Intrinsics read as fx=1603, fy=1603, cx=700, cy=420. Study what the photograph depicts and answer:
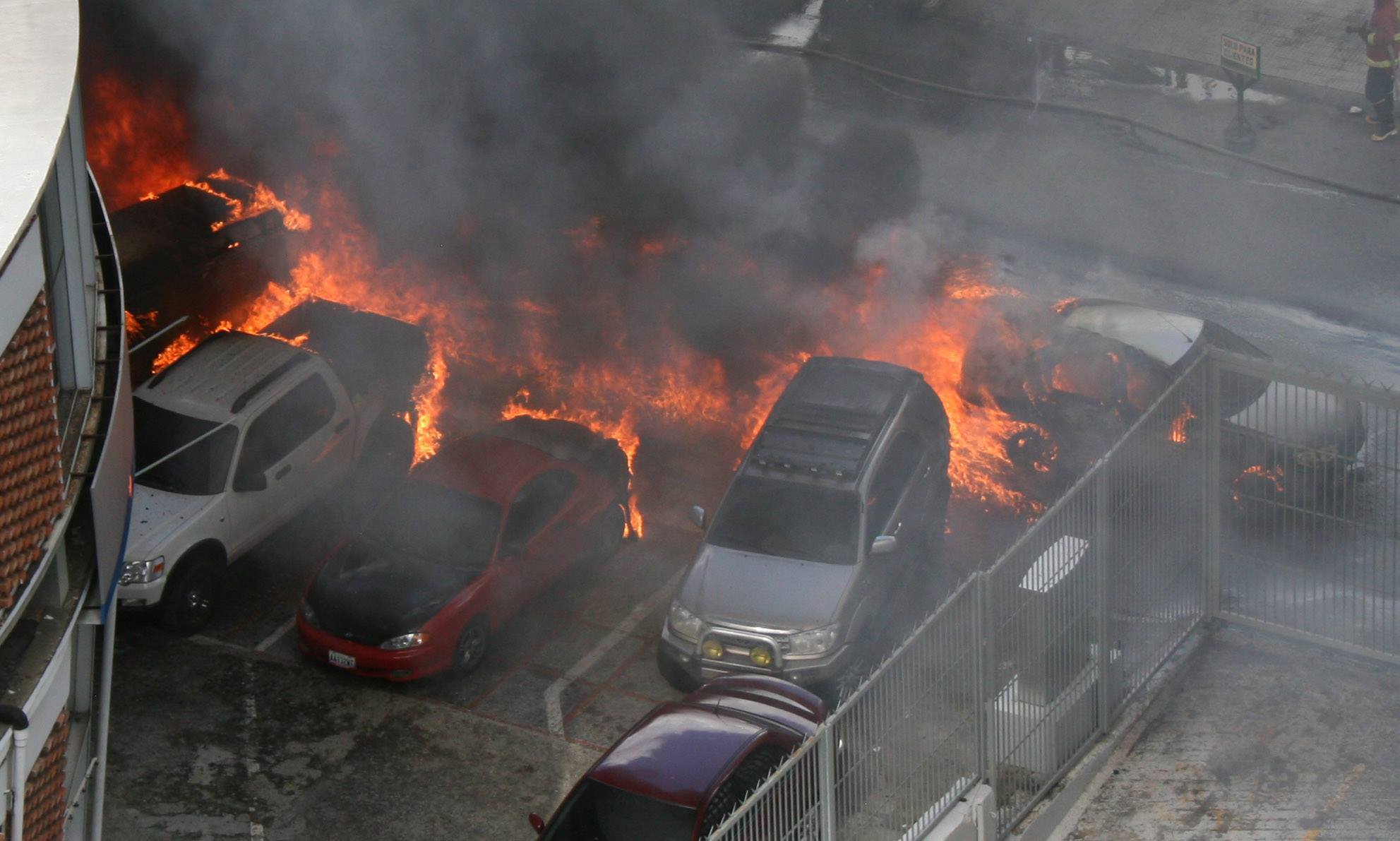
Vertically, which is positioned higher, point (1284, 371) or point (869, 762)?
point (1284, 371)

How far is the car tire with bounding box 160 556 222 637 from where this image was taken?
11.3 meters

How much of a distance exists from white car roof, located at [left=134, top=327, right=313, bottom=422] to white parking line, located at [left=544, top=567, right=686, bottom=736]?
3287mm

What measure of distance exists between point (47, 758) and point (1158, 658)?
4878mm

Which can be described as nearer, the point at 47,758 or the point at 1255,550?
the point at 47,758

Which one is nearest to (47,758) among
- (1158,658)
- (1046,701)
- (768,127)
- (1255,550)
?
(1046,701)

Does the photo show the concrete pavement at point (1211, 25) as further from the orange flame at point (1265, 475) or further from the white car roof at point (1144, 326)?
the orange flame at point (1265, 475)

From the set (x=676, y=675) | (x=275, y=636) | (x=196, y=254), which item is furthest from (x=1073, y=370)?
(x=196, y=254)

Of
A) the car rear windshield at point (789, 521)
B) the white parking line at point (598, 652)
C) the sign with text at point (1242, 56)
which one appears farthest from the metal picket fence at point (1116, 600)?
the sign with text at point (1242, 56)

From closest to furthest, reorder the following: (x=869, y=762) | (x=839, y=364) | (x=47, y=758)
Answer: (x=869, y=762) < (x=47, y=758) < (x=839, y=364)

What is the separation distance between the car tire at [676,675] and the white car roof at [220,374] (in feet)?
12.8

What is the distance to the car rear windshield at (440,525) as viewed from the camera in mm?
11273

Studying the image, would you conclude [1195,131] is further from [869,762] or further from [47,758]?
[47,758]

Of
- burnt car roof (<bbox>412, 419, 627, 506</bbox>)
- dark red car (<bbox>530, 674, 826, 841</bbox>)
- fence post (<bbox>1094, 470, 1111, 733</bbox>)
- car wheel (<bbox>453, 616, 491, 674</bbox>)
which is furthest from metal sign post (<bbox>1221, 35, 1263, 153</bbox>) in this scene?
fence post (<bbox>1094, 470, 1111, 733</bbox>)

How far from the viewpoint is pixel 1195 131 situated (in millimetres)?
18281
